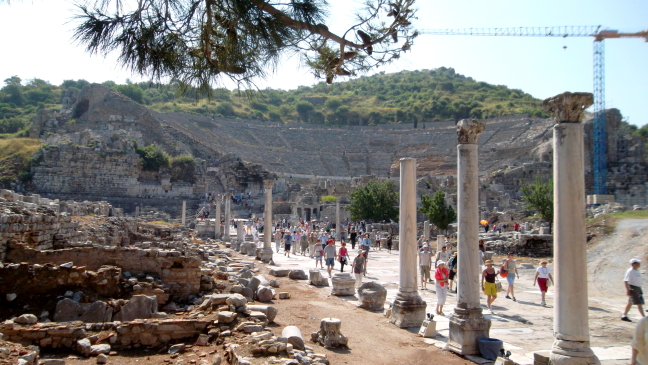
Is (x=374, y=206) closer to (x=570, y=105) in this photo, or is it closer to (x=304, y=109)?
(x=570, y=105)

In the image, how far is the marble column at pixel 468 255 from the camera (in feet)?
22.7

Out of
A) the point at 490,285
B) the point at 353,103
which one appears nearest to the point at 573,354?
the point at 490,285

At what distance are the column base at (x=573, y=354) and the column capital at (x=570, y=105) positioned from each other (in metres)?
2.44

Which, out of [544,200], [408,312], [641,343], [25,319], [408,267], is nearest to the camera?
[641,343]

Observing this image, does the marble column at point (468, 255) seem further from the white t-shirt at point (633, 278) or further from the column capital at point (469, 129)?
the white t-shirt at point (633, 278)

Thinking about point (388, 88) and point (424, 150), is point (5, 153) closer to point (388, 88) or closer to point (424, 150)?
point (424, 150)

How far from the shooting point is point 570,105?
5656 millimetres

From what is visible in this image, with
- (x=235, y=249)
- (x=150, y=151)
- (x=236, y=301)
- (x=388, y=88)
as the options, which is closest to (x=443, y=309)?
(x=236, y=301)

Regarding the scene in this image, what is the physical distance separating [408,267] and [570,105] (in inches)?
165

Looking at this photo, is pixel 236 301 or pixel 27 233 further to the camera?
pixel 27 233

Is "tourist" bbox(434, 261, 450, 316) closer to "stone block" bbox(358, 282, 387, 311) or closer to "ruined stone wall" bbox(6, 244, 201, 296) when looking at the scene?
"stone block" bbox(358, 282, 387, 311)

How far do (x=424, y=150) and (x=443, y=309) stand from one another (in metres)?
63.6

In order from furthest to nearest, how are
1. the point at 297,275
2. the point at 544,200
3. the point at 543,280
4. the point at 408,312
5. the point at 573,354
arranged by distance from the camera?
the point at 544,200 → the point at 297,275 → the point at 543,280 → the point at 408,312 → the point at 573,354

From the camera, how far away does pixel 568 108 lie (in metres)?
5.68
